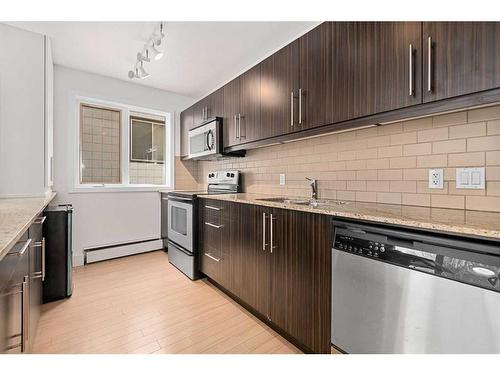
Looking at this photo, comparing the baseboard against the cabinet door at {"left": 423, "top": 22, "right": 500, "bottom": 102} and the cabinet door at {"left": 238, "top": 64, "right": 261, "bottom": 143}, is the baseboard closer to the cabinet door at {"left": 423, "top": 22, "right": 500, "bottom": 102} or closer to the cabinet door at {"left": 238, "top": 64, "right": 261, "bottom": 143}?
the cabinet door at {"left": 238, "top": 64, "right": 261, "bottom": 143}

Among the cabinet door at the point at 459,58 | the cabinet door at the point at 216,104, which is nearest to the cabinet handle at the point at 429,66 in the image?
the cabinet door at the point at 459,58

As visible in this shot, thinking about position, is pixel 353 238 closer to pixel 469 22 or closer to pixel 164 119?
pixel 469 22

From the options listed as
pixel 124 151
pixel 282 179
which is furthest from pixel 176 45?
pixel 124 151

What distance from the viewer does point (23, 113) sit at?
7.43 ft

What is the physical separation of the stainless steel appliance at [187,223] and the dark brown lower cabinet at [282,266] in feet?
1.57

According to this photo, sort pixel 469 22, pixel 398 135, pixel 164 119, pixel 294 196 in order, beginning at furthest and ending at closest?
pixel 164 119
pixel 294 196
pixel 398 135
pixel 469 22

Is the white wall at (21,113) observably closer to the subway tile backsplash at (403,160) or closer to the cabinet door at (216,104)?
the cabinet door at (216,104)

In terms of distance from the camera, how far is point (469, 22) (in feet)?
3.57

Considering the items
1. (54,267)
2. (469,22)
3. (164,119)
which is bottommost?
(54,267)

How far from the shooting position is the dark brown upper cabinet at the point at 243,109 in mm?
2359

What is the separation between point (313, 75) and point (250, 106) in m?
0.78

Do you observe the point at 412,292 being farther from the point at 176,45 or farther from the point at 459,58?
the point at 176,45
